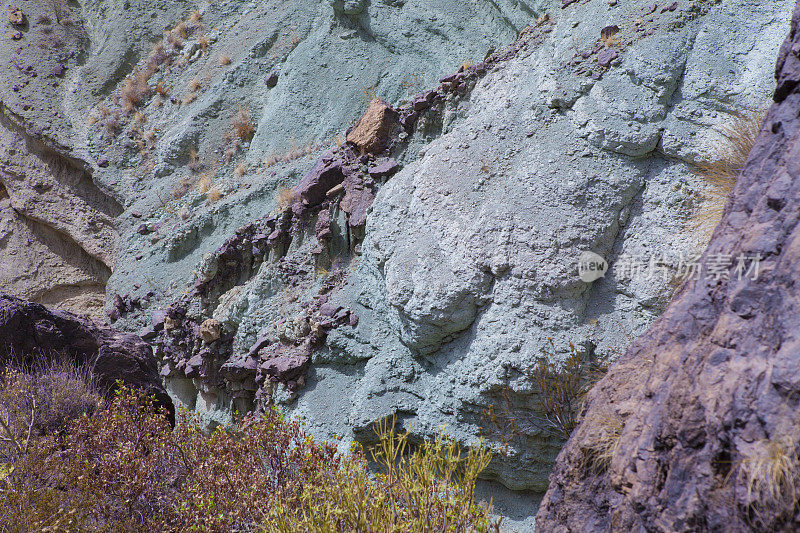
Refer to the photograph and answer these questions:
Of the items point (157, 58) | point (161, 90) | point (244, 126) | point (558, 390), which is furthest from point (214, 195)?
point (558, 390)

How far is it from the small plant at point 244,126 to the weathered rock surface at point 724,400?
31.5 ft

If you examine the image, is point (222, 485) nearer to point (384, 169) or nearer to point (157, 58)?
point (384, 169)

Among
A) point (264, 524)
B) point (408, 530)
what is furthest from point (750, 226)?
point (264, 524)

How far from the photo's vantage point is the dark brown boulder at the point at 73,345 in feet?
19.6

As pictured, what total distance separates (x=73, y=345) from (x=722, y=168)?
683 centimetres

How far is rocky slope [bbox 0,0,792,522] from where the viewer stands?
204 inches

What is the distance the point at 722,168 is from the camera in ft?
15.6

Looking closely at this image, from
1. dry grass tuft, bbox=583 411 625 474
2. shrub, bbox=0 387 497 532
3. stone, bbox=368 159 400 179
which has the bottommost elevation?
shrub, bbox=0 387 497 532

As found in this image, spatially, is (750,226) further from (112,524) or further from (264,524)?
(112,524)

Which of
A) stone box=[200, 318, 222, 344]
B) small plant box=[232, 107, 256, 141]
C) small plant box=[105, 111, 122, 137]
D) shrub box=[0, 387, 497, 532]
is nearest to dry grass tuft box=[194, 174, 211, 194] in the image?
small plant box=[232, 107, 256, 141]

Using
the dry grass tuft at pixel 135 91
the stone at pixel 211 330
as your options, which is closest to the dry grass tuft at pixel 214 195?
the stone at pixel 211 330

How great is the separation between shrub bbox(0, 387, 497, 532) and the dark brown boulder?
65.4 inches

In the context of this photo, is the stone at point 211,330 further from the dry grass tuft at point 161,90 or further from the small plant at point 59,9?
the small plant at point 59,9

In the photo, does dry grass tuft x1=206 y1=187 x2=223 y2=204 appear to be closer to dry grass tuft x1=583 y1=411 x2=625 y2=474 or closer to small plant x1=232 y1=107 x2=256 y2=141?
small plant x1=232 y1=107 x2=256 y2=141
